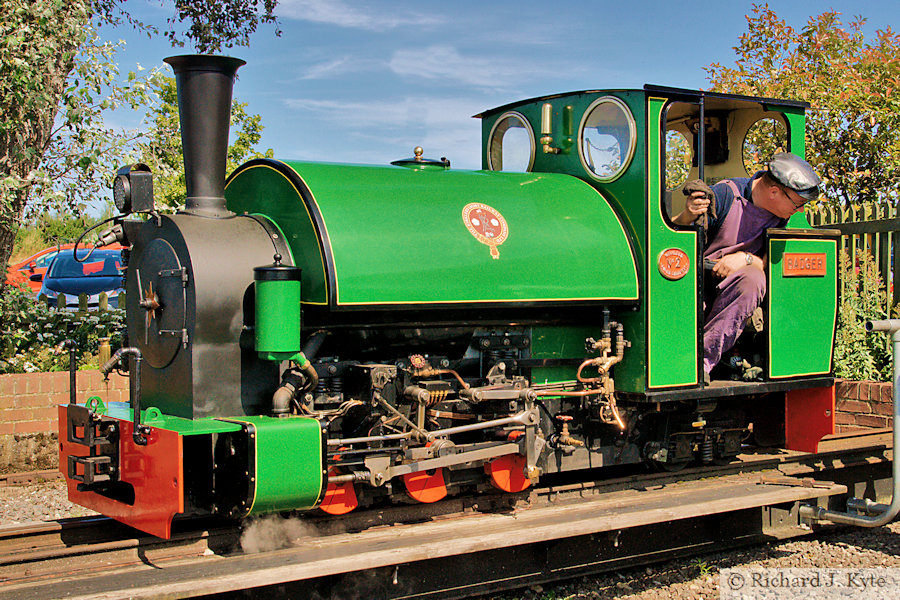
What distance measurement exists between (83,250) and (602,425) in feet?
57.4

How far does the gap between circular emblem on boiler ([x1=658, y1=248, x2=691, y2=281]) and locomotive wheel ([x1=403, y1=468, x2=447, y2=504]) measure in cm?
200

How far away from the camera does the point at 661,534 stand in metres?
6.00

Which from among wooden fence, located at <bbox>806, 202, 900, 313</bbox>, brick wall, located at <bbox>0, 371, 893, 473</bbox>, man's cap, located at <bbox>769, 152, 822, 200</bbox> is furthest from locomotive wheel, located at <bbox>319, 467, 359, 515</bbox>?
wooden fence, located at <bbox>806, 202, 900, 313</bbox>

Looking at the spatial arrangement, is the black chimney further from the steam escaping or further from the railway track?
the railway track

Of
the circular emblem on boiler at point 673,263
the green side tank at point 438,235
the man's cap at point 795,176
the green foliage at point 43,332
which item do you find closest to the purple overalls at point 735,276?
the man's cap at point 795,176

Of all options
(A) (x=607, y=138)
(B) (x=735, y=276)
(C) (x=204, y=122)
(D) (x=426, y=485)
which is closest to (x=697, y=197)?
(B) (x=735, y=276)

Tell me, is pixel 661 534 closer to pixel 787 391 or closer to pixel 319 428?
pixel 787 391

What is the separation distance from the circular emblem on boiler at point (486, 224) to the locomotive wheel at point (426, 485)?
1.39 m

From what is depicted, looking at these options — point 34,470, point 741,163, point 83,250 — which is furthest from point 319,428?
point 83,250

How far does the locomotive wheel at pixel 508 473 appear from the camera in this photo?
5.60m

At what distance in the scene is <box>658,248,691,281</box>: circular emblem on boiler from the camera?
5845 mm

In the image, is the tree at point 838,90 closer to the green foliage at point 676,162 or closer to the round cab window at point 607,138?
the green foliage at point 676,162

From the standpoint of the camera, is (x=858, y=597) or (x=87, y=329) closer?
(x=858, y=597)

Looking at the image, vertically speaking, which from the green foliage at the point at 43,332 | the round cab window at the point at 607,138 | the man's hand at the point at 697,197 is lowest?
the green foliage at the point at 43,332
